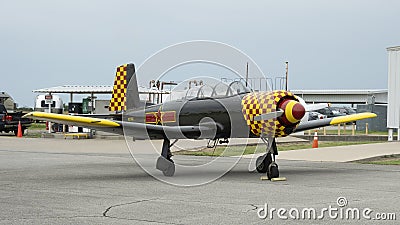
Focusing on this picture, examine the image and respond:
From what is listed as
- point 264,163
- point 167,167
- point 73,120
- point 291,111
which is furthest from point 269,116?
point 73,120

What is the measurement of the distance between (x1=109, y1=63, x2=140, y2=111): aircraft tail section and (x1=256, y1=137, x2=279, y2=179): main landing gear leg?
4368 mm

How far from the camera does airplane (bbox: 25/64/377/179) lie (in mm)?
13031

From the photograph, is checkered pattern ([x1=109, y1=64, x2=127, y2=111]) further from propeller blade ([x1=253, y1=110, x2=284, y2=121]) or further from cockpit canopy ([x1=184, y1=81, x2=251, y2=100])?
propeller blade ([x1=253, y1=110, x2=284, y2=121])

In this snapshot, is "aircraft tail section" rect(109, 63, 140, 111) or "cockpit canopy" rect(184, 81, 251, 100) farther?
"aircraft tail section" rect(109, 63, 140, 111)

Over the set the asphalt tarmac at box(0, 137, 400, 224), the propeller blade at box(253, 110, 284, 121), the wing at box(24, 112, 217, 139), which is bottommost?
the asphalt tarmac at box(0, 137, 400, 224)

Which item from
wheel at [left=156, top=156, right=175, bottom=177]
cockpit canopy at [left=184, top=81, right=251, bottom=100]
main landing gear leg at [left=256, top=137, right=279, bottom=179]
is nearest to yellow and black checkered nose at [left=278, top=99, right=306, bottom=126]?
main landing gear leg at [left=256, top=137, right=279, bottom=179]

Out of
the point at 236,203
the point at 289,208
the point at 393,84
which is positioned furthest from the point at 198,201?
the point at 393,84

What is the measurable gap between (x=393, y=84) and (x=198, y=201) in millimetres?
24152

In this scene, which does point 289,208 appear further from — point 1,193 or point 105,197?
point 1,193

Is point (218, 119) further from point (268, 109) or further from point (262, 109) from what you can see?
point (268, 109)

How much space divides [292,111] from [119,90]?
22.7 ft

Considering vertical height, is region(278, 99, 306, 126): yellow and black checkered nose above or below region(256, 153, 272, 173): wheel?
above

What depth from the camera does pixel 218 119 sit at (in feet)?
46.7

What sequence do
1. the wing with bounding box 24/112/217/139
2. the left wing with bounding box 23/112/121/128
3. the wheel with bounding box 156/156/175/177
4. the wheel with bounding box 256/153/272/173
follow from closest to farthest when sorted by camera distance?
1. the left wing with bounding box 23/112/121/128
2. the wing with bounding box 24/112/217/139
3. the wheel with bounding box 156/156/175/177
4. the wheel with bounding box 256/153/272/173
